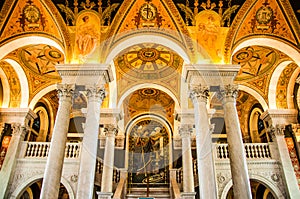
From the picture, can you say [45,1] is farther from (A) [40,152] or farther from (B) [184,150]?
(B) [184,150]

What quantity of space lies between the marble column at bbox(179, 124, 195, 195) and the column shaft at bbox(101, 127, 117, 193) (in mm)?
3012

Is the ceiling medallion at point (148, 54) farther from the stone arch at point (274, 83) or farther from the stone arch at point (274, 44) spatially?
the stone arch at point (274, 83)

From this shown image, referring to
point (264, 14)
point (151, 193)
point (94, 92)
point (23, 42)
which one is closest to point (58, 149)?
point (94, 92)

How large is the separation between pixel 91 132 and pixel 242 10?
6124mm

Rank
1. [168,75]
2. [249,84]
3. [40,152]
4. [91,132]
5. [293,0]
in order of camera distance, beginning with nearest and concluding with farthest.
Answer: [91,132], [293,0], [40,152], [249,84], [168,75]

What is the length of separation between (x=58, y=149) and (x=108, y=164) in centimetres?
414

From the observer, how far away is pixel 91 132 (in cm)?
752

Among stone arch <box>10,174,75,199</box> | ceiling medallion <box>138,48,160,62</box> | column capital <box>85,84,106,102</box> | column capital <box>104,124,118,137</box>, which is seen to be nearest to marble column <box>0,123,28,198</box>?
stone arch <box>10,174,75,199</box>

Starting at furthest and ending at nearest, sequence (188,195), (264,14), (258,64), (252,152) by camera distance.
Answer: (258,64), (252,152), (188,195), (264,14)

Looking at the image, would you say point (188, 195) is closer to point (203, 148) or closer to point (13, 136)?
point (203, 148)

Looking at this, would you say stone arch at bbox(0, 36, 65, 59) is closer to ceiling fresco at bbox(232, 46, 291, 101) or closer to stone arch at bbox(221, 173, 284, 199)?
ceiling fresco at bbox(232, 46, 291, 101)

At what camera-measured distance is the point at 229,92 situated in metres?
7.80

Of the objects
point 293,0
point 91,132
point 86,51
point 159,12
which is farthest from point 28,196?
point 293,0

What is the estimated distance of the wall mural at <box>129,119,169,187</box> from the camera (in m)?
14.4
